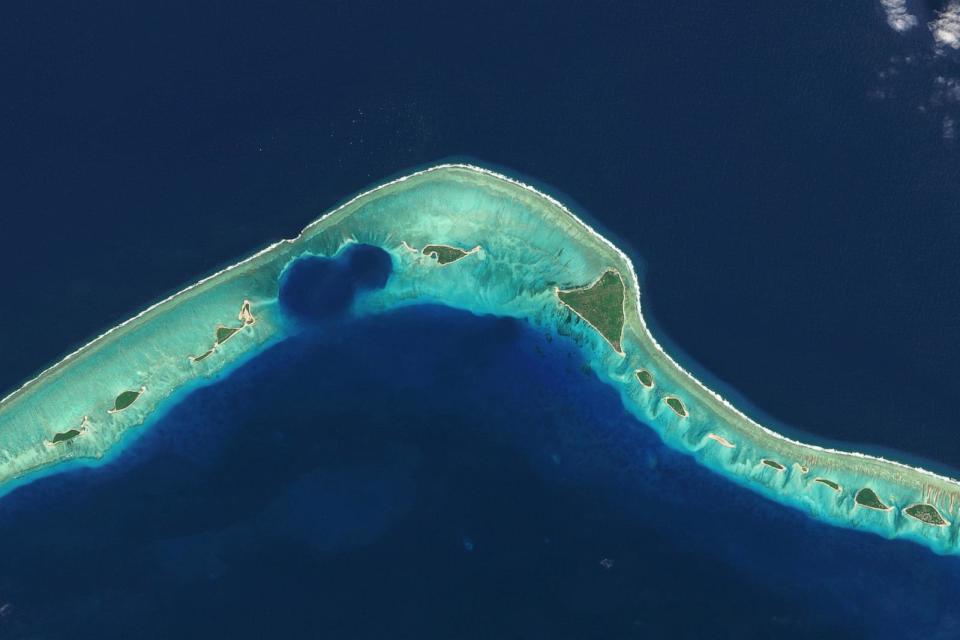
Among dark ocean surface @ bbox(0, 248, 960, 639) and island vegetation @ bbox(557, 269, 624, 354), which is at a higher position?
island vegetation @ bbox(557, 269, 624, 354)

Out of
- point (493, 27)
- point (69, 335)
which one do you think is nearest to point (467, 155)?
point (493, 27)

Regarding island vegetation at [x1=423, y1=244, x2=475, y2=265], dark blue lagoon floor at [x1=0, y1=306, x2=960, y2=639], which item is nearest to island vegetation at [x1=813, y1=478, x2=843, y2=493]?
dark blue lagoon floor at [x1=0, y1=306, x2=960, y2=639]

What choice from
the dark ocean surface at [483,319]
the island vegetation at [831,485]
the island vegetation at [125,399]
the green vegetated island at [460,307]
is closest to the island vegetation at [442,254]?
the green vegetated island at [460,307]

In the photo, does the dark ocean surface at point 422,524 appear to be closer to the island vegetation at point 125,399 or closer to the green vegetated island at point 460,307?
the green vegetated island at point 460,307

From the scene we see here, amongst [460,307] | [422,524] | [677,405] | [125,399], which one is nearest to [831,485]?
[677,405]

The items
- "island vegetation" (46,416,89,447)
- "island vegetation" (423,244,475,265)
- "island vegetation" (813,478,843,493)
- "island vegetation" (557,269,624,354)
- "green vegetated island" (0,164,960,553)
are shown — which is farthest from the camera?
"island vegetation" (423,244,475,265)

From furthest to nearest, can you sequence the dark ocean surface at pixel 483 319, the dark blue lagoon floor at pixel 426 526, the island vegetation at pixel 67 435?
the island vegetation at pixel 67 435
the dark ocean surface at pixel 483 319
the dark blue lagoon floor at pixel 426 526

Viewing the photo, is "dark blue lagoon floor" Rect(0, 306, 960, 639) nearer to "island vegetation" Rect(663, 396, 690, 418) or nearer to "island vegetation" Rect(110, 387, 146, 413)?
"island vegetation" Rect(663, 396, 690, 418)

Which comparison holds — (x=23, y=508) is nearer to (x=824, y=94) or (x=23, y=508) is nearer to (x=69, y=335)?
(x=69, y=335)
